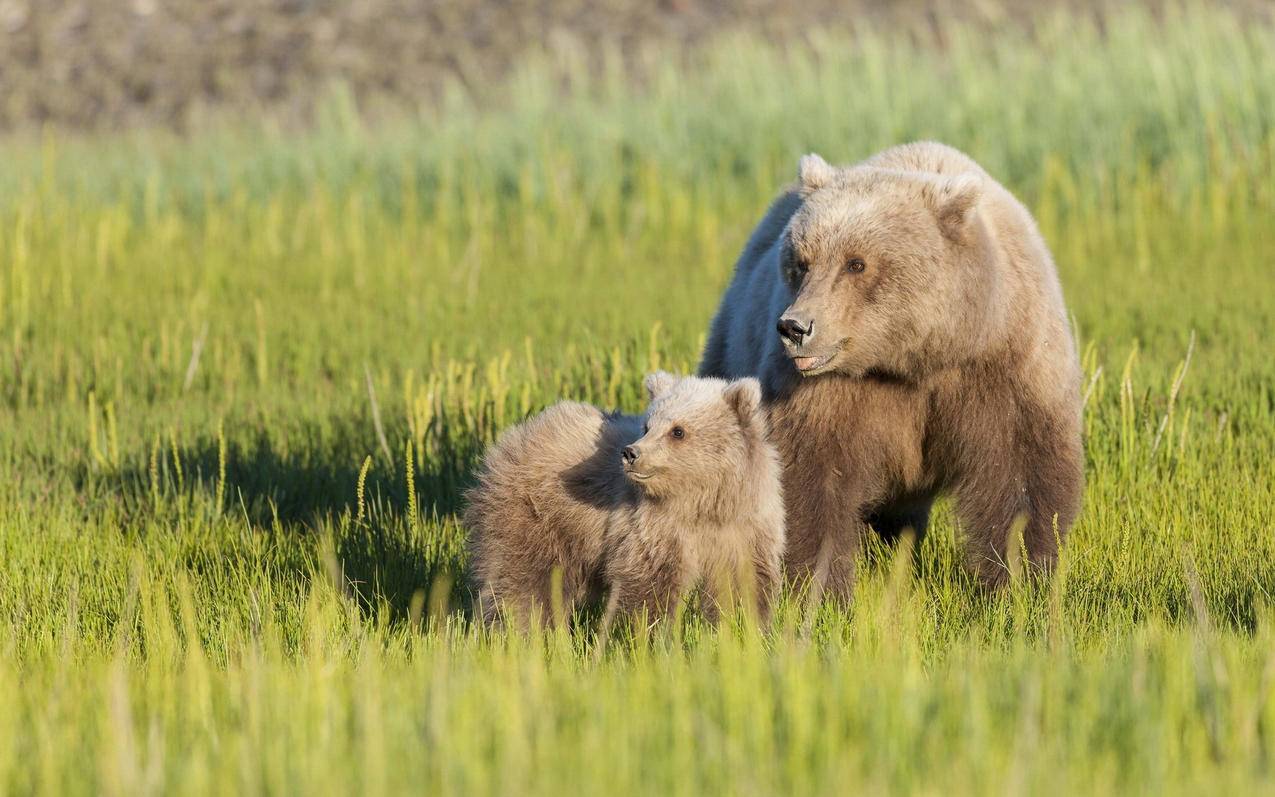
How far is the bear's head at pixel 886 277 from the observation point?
509cm

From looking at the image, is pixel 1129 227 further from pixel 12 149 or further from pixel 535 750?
pixel 12 149

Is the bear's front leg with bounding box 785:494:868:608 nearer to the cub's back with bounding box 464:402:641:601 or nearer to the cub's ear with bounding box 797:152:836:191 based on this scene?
the cub's back with bounding box 464:402:641:601

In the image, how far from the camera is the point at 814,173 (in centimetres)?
550

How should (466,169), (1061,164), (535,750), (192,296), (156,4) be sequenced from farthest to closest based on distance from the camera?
(156,4), (466,169), (1061,164), (192,296), (535,750)

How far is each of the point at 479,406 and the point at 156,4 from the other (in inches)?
776

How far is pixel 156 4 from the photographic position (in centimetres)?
2505

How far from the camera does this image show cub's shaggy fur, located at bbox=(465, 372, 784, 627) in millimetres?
4879

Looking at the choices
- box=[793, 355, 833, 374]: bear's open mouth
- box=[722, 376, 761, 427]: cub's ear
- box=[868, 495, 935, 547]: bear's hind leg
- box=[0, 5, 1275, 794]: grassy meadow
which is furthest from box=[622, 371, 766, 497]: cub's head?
box=[868, 495, 935, 547]: bear's hind leg

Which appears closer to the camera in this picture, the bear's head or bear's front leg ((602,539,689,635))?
bear's front leg ((602,539,689,635))

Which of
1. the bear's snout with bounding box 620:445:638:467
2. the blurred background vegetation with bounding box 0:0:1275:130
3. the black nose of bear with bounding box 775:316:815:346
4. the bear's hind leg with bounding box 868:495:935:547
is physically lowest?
the bear's hind leg with bounding box 868:495:935:547

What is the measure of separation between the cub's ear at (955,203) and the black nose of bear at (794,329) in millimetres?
635

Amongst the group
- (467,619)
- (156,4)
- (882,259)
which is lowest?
(467,619)

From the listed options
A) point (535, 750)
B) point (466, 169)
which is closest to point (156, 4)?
point (466, 169)

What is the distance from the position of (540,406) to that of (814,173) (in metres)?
2.60
